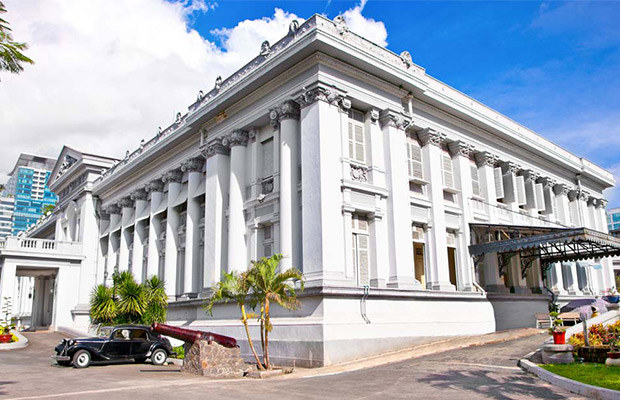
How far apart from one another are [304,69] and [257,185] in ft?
19.0

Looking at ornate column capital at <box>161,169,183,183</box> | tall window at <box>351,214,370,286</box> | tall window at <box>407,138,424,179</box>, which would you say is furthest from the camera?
ornate column capital at <box>161,169,183,183</box>

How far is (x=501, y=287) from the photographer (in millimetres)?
26234

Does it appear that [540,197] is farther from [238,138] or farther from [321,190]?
[238,138]

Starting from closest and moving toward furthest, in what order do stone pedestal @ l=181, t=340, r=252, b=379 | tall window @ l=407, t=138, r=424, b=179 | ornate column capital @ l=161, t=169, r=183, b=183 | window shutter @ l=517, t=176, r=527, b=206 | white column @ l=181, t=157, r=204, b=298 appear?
stone pedestal @ l=181, t=340, r=252, b=379, tall window @ l=407, t=138, r=424, b=179, white column @ l=181, t=157, r=204, b=298, window shutter @ l=517, t=176, r=527, b=206, ornate column capital @ l=161, t=169, r=183, b=183

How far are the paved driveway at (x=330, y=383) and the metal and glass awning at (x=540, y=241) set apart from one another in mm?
5490

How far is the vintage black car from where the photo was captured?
18.1 metres

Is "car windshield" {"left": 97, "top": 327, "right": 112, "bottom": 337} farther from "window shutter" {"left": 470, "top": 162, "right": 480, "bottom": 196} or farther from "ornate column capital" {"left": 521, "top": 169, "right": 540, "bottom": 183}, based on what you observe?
"ornate column capital" {"left": 521, "top": 169, "right": 540, "bottom": 183}

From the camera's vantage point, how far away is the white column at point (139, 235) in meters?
33.8

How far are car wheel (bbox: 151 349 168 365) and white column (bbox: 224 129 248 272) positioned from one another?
4.59m

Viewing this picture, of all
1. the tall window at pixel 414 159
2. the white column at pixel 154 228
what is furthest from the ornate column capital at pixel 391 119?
the white column at pixel 154 228

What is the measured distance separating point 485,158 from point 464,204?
3755mm

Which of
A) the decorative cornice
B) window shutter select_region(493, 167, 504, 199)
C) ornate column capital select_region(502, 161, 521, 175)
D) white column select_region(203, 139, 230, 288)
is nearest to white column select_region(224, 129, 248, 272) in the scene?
white column select_region(203, 139, 230, 288)

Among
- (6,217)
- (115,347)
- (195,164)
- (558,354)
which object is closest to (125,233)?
(195,164)

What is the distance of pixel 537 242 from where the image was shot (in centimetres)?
2255
